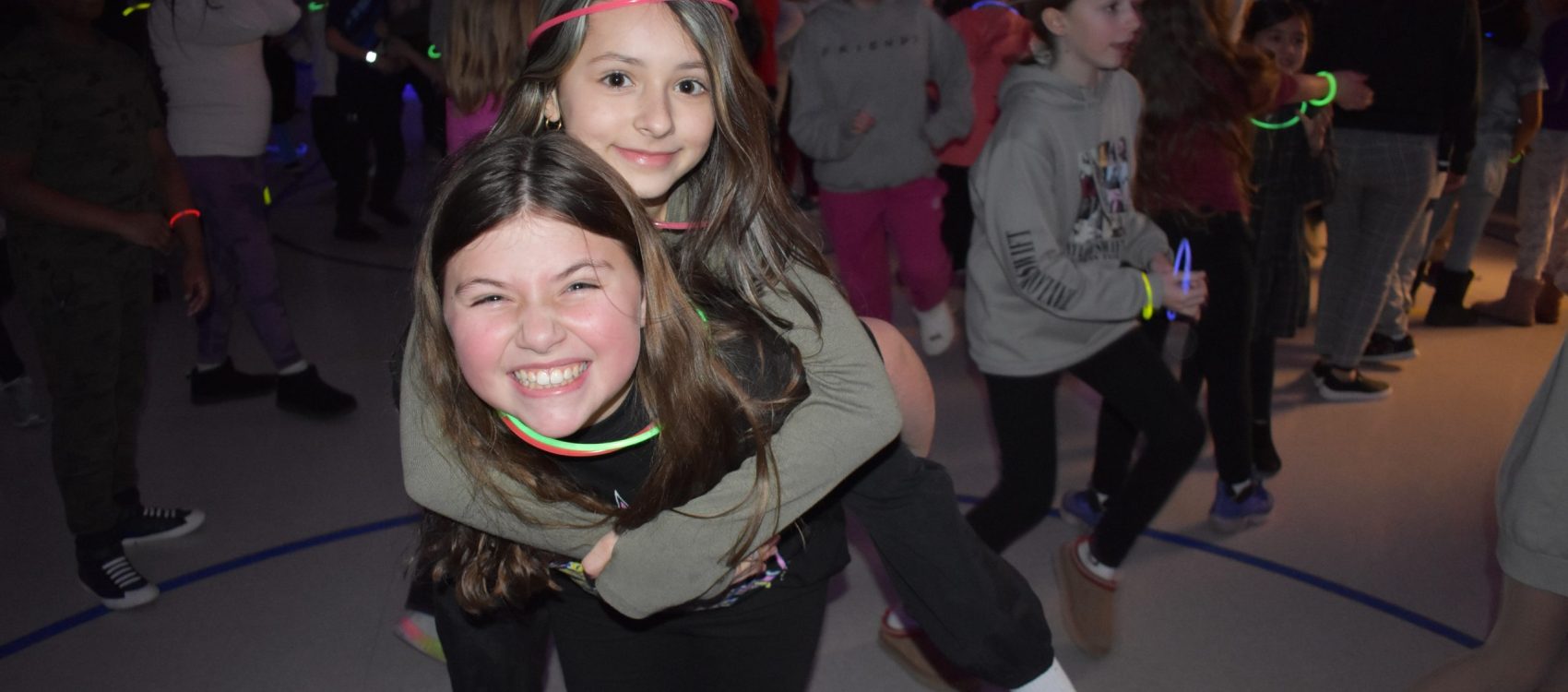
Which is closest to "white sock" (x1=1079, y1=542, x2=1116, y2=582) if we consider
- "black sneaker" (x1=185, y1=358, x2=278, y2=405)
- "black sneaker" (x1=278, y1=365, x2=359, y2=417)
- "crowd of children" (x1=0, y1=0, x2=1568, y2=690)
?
"crowd of children" (x1=0, y1=0, x2=1568, y2=690)

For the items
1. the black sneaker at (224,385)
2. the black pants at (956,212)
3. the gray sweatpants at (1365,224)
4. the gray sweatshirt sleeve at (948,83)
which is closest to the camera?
the gray sweatpants at (1365,224)

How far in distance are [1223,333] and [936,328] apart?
1.64 m

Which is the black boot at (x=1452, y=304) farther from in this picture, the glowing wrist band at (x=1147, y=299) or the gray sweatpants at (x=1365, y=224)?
the glowing wrist band at (x=1147, y=299)

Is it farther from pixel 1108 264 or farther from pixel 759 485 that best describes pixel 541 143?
pixel 1108 264

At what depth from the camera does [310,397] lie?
432 cm

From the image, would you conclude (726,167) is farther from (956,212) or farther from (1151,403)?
(956,212)

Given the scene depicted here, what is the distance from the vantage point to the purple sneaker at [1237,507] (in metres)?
3.35

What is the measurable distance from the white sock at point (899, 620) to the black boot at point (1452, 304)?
3600 millimetres

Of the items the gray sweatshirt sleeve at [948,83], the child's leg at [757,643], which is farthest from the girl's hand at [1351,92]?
the child's leg at [757,643]

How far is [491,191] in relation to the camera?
1.37m

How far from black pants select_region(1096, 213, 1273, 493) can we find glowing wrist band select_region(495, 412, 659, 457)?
6.19 feet

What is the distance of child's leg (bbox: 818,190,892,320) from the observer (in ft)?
14.0

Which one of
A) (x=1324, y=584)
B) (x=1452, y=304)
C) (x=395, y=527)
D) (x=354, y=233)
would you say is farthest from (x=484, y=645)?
(x=354, y=233)

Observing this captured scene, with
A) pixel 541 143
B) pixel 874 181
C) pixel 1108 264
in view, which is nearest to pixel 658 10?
pixel 541 143
